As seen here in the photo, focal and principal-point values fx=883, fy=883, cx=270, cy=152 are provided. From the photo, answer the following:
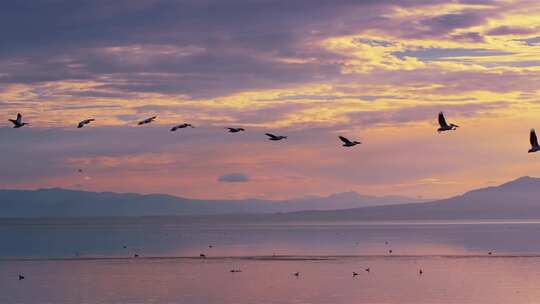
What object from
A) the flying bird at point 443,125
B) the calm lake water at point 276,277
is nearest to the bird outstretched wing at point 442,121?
the flying bird at point 443,125

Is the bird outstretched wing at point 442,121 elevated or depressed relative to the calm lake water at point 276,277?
elevated

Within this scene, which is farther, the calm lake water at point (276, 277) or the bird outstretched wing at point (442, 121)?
the calm lake water at point (276, 277)

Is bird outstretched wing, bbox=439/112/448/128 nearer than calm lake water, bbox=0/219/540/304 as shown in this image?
Yes

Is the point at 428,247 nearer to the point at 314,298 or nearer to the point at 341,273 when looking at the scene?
the point at 341,273

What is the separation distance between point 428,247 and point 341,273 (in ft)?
134

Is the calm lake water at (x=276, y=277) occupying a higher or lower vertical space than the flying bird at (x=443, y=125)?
lower

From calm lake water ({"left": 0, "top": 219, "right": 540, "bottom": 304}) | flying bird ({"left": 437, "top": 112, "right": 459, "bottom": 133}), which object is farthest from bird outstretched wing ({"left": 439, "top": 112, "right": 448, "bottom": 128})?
calm lake water ({"left": 0, "top": 219, "right": 540, "bottom": 304})

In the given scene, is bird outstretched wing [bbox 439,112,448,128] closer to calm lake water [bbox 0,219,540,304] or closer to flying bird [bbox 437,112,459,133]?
flying bird [bbox 437,112,459,133]

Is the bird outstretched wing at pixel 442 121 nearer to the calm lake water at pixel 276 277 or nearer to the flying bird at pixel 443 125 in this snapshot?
the flying bird at pixel 443 125

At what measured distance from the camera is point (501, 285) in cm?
6088

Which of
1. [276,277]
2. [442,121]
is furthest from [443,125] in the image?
[276,277]

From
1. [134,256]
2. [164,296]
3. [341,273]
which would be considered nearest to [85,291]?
[164,296]

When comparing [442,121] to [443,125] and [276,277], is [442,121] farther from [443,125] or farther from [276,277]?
→ [276,277]

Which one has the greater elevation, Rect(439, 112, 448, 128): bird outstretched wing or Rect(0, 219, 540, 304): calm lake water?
Rect(439, 112, 448, 128): bird outstretched wing
